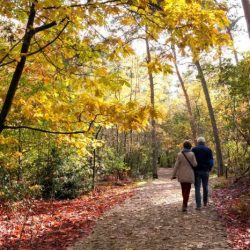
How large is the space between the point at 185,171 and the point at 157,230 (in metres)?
2.05

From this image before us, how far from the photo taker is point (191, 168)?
368 inches

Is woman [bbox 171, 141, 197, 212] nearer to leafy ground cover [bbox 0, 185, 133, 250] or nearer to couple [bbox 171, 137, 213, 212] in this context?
couple [bbox 171, 137, 213, 212]

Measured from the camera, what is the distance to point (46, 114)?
204 inches

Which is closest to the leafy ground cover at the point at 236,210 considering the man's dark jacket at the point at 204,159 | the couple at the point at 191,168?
the couple at the point at 191,168

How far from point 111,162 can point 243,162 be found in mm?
9118

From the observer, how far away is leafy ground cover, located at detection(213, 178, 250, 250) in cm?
691

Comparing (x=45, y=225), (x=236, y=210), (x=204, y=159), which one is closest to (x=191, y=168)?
(x=204, y=159)

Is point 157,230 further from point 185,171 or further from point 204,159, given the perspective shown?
point 204,159

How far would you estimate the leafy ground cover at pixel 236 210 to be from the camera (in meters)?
6.91

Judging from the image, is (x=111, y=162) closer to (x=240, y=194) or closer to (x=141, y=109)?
(x=240, y=194)

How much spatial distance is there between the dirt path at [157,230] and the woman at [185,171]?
1.67ft

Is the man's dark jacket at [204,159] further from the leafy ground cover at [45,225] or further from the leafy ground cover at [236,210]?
the leafy ground cover at [45,225]

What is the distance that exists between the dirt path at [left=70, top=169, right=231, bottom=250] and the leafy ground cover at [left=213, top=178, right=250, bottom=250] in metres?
0.22

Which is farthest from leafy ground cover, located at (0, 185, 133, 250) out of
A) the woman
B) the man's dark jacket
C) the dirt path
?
the man's dark jacket
